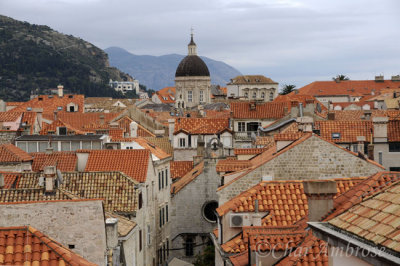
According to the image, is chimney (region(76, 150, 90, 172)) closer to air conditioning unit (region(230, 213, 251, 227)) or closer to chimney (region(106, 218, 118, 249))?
air conditioning unit (region(230, 213, 251, 227))

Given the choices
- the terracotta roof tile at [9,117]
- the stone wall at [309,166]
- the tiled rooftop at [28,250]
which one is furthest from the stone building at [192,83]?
the tiled rooftop at [28,250]

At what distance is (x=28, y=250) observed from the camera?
13281 mm

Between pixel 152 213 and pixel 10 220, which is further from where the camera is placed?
pixel 152 213

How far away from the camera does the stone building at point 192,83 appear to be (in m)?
194

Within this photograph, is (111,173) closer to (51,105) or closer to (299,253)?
(299,253)

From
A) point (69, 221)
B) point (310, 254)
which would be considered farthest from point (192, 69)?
point (310, 254)

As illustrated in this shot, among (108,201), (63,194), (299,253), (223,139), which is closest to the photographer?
(299,253)

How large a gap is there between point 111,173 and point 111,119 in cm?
5372

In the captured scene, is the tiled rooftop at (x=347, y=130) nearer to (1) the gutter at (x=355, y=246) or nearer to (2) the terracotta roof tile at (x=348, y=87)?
(1) the gutter at (x=355, y=246)

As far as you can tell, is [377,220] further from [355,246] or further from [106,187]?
[106,187]

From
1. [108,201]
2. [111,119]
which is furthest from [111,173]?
[111,119]

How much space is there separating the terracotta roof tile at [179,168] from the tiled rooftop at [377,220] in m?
44.0

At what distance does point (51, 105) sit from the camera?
12144 cm

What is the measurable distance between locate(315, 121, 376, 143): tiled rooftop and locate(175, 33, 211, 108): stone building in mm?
Result: 148066
